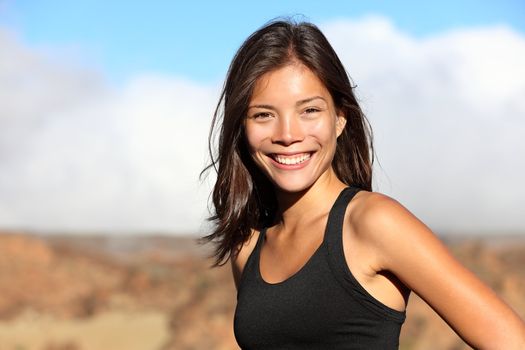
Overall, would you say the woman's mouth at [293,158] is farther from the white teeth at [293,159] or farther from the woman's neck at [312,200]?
the woman's neck at [312,200]

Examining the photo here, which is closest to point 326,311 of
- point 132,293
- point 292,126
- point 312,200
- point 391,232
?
point 391,232

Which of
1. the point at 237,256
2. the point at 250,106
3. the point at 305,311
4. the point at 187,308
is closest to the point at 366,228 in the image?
the point at 305,311

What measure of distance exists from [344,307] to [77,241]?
27.9ft

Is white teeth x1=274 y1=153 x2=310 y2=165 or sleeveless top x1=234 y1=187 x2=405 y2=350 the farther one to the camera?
white teeth x1=274 y1=153 x2=310 y2=165

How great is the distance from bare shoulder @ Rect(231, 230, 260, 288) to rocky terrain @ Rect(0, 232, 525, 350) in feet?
18.3

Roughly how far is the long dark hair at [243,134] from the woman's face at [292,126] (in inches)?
1.3

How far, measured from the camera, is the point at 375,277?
6.93 ft

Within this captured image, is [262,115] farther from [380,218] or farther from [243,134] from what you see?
[380,218]

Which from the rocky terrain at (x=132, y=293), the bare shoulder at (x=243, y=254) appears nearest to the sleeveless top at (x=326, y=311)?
the bare shoulder at (x=243, y=254)

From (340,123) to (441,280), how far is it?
1.98ft

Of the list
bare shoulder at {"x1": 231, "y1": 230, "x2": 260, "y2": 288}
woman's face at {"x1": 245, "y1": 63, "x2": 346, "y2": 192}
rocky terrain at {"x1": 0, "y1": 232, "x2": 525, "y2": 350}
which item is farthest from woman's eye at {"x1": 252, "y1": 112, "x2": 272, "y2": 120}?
rocky terrain at {"x1": 0, "y1": 232, "x2": 525, "y2": 350}

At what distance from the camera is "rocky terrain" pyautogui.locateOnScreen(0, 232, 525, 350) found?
8805 millimetres

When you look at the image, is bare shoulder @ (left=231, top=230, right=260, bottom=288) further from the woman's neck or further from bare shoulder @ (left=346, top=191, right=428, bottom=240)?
bare shoulder @ (left=346, top=191, right=428, bottom=240)

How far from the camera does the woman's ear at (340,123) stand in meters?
2.41
